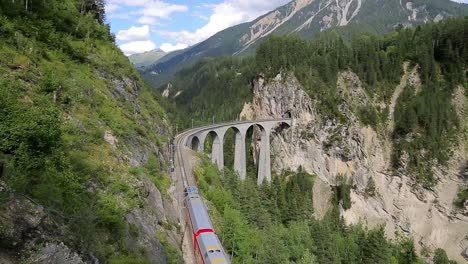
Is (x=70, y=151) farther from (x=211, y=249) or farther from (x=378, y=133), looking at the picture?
(x=378, y=133)

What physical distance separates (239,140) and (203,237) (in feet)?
171

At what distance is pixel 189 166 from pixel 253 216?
11.2 meters

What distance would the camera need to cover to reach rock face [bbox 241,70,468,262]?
80.5 m

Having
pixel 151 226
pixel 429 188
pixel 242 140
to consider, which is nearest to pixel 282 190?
pixel 242 140

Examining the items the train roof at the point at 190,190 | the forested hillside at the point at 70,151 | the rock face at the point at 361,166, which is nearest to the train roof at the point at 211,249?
the forested hillside at the point at 70,151

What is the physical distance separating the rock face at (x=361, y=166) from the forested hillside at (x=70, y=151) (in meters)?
53.8

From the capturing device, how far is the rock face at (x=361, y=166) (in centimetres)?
8046

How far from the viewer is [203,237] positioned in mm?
29422

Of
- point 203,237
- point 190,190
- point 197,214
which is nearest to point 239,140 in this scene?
point 190,190

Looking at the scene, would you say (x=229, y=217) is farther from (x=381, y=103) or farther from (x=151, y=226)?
(x=381, y=103)

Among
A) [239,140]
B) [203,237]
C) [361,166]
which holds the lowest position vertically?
[361,166]

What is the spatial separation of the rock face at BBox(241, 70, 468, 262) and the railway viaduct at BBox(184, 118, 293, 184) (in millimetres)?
5667

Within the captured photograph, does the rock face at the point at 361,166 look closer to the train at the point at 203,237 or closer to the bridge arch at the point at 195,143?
the bridge arch at the point at 195,143

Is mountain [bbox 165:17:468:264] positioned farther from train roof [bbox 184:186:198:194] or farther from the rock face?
train roof [bbox 184:186:198:194]
